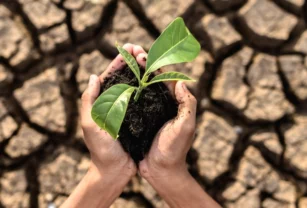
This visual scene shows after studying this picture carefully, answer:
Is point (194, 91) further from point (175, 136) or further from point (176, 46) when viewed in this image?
point (176, 46)

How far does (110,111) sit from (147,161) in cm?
42

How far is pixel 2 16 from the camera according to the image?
2.21m

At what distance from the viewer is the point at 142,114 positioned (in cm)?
171

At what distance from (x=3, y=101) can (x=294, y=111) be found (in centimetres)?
126

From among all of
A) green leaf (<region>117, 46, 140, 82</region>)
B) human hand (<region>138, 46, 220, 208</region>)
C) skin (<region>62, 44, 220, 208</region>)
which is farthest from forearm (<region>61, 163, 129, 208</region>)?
green leaf (<region>117, 46, 140, 82</region>)

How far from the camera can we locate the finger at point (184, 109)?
1.73 m

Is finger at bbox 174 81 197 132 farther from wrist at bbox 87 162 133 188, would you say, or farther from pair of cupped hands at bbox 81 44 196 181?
wrist at bbox 87 162 133 188

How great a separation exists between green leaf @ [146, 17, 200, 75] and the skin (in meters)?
0.20

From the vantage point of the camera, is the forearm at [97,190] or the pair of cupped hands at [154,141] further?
the forearm at [97,190]

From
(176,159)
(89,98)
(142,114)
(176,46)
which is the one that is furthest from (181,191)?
(176,46)

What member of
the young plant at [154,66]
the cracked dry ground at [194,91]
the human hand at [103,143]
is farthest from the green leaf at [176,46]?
the cracked dry ground at [194,91]

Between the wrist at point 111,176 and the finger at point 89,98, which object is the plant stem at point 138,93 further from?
the wrist at point 111,176

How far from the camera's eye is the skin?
175 cm

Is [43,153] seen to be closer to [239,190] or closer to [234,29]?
[239,190]
